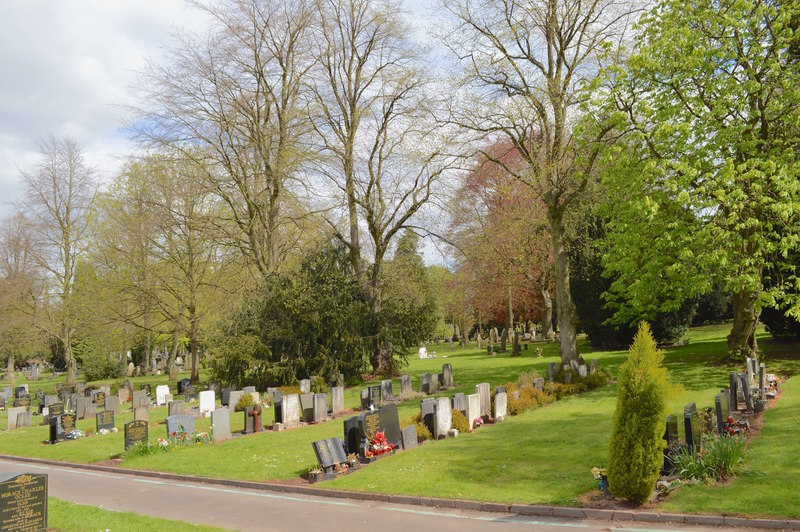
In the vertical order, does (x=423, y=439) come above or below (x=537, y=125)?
below

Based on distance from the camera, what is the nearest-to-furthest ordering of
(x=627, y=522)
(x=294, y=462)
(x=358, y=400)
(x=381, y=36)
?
(x=627, y=522)
(x=294, y=462)
(x=358, y=400)
(x=381, y=36)

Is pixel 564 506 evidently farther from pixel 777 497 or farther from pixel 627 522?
pixel 777 497

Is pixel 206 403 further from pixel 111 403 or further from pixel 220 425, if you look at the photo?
pixel 220 425

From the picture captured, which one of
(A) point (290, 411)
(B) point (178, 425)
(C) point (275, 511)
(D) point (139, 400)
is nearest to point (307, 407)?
(A) point (290, 411)

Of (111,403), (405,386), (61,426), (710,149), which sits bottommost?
(61,426)

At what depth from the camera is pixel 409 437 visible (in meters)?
13.8

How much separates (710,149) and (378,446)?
14.9 m

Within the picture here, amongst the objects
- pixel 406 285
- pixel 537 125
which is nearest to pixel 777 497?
pixel 537 125

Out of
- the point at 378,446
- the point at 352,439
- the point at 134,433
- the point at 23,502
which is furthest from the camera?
the point at 134,433

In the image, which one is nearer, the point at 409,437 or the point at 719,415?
the point at 719,415

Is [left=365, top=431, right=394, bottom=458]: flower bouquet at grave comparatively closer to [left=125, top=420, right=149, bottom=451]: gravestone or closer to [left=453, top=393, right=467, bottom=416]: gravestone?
[left=453, top=393, right=467, bottom=416]: gravestone

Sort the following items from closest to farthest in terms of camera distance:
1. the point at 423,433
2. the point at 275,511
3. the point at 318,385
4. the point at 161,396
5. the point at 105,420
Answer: the point at 275,511
the point at 423,433
the point at 105,420
the point at 318,385
the point at 161,396

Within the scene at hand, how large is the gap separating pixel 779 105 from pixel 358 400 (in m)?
17.8

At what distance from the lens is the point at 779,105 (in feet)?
62.6
